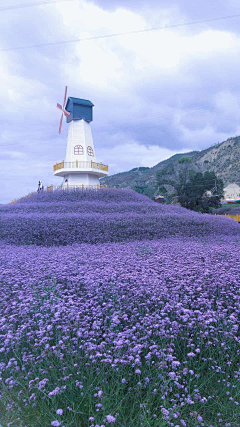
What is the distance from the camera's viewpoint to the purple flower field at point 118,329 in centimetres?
269

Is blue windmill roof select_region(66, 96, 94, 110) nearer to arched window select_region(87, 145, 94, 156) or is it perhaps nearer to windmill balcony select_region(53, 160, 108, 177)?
arched window select_region(87, 145, 94, 156)

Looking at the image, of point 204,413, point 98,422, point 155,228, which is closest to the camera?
point 98,422

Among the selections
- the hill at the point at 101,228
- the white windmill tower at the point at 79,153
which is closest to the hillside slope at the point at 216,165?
the white windmill tower at the point at 79,153

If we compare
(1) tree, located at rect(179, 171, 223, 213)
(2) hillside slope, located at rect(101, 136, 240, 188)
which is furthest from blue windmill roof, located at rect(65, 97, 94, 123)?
(2) hillside slope, located at rect(101, 136, 240, 188)

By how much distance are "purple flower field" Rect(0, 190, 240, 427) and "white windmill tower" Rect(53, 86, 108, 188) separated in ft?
37.7

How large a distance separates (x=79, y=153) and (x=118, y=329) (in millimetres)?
22330

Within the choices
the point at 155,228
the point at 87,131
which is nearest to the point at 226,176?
the point at 87,131

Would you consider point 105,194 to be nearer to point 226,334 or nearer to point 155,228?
point 155,228

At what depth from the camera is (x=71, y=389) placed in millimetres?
2559

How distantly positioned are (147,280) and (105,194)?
53.8 feet

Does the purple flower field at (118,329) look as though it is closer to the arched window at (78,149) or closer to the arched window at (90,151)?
the arched window at (78,149)

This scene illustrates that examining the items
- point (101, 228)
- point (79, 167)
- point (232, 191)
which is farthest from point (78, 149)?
point (232, 191)

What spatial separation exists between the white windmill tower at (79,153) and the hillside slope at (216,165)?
43.5 metres

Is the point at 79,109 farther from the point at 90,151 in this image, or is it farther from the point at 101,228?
the point at 101,228
